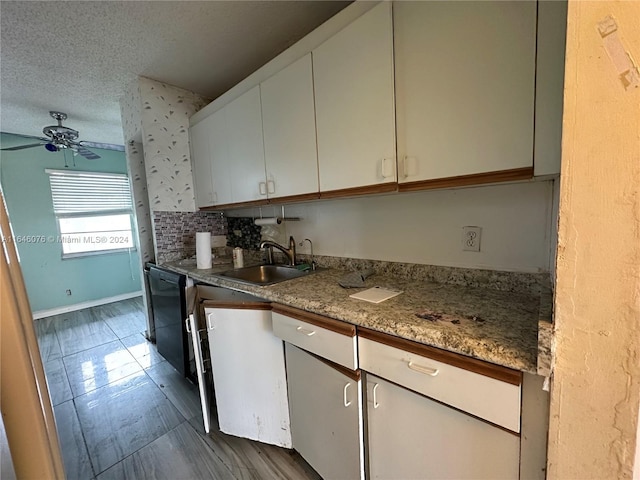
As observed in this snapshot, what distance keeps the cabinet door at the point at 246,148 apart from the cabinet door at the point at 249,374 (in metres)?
0.81

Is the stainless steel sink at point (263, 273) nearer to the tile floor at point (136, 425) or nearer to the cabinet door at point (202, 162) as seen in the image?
the cabinet door at point (202, 162)

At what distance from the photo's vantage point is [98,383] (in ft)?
6.87

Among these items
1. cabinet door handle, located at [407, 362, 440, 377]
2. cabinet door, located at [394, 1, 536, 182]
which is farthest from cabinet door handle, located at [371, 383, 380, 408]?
cabinet door, located at [394, 1, 536, 182]

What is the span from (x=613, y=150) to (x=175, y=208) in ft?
8.66

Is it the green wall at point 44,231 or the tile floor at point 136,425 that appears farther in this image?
the green wall at point 44,231

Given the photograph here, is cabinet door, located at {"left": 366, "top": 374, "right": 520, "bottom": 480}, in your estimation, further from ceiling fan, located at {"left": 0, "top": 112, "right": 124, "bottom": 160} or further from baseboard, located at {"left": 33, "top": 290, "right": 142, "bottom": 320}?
baseboard, located at {"left": 33, "top": 290, "right": 142, "bottom": 320}

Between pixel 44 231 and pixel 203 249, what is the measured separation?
128 inches

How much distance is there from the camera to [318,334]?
39.9 inches

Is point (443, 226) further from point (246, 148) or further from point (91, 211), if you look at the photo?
point (91, 211)

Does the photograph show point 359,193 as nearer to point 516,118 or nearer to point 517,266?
point 516,118

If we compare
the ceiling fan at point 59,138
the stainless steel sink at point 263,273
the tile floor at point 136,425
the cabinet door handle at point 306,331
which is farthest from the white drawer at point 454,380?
the ceiling fan at point 59,138

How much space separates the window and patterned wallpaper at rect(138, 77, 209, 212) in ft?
6.56

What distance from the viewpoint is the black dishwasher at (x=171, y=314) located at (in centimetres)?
183

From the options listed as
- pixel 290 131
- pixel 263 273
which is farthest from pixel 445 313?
pixel 263 273
